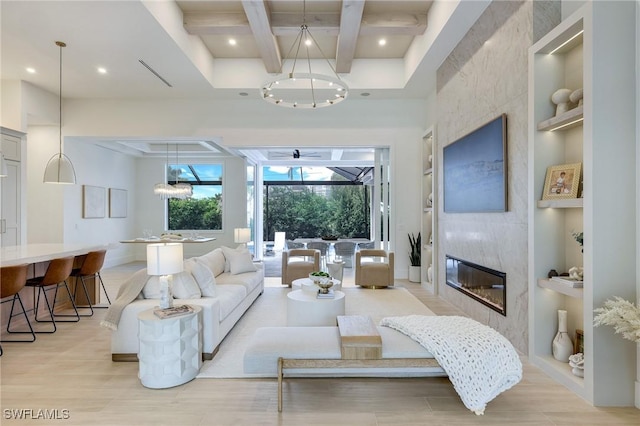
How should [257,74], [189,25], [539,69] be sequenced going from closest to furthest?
1. [539,69]
2. [189,25]
3. [257,74]

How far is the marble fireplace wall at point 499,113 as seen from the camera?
324cm

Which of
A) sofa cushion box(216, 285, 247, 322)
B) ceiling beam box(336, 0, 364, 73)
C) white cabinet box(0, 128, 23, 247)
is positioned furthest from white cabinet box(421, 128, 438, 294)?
white cabinet box(0, 128, 23, 247)

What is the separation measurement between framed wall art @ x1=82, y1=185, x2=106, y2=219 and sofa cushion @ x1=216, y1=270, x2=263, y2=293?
186 inches

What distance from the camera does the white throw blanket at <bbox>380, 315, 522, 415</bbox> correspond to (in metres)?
2.27

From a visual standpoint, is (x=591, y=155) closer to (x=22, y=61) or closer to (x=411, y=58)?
(x=411, y=58)

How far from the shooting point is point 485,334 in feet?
8.19

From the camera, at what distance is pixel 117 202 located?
9227 mm

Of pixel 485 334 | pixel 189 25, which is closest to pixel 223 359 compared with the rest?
pixel 485 334

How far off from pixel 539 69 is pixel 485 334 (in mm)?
2335

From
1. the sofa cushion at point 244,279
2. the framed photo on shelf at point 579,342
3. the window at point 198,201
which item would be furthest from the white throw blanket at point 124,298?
the window at point 198,201

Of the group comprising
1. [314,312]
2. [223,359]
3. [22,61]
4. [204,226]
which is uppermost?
[22,61]

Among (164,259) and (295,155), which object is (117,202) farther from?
(164,259)

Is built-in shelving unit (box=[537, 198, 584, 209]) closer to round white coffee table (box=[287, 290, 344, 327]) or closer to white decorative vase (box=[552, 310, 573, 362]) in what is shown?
white decorative vase (box=[552, 310, 573, 362])

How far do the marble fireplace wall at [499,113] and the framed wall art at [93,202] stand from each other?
774cm
